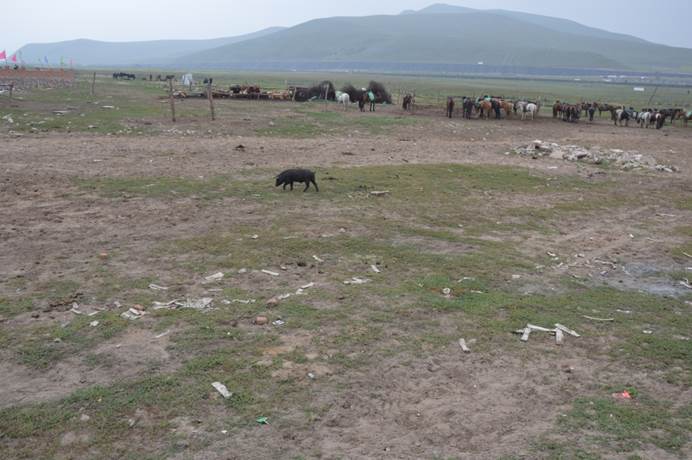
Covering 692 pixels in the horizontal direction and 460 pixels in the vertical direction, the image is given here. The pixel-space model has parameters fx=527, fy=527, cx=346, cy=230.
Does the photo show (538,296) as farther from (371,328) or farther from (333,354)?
(333,354)

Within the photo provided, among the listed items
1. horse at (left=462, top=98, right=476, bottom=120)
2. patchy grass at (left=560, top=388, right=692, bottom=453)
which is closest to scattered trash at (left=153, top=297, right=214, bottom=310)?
patchy grass at (left=560, top=388, right=692, bottom=453)

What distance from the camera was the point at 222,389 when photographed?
512 cm

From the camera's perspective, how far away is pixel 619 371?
5.82 meters

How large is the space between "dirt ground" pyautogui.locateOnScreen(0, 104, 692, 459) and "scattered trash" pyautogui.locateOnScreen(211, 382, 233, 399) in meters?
0.15

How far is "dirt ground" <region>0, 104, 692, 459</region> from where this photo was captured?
460 centimetres

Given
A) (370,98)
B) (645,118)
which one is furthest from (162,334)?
(645,118)

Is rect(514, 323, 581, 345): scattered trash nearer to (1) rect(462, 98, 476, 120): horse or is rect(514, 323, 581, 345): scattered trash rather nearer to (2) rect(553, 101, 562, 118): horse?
(1) rect(462, 98, 476, 120): horse

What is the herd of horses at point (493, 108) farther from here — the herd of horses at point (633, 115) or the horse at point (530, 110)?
the herd of horses at point (633, 115)

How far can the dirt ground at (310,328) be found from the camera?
460 cm

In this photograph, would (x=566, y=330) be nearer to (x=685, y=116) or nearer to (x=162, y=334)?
(x=162, y=334)

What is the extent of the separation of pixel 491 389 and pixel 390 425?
1.26 meters

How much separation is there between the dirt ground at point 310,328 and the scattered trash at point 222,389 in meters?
0.15

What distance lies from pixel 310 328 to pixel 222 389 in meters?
1.53

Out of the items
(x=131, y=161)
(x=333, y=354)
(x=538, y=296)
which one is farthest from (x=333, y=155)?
(x=333, y=354)
